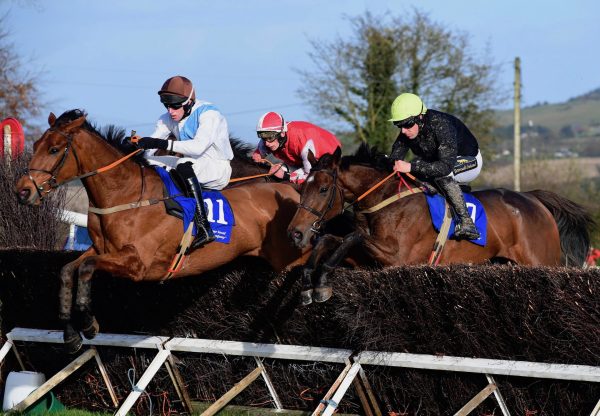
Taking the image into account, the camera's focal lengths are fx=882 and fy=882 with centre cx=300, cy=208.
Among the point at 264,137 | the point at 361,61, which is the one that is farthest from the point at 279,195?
the point at 361,61

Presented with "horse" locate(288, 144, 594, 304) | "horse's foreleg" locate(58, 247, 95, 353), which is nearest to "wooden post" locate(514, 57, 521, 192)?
"horse" locate(288, 144, 594, 304)

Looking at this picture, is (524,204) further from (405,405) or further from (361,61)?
(361,61)

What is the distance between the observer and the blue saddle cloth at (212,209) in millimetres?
6387

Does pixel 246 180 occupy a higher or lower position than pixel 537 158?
higher

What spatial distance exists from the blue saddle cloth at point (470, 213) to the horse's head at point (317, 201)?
784mm

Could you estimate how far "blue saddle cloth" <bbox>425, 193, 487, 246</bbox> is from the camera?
22.2 feet

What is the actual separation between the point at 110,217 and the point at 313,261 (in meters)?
1.46

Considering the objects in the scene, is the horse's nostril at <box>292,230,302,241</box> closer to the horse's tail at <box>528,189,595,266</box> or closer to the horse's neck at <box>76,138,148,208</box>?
the horse's neck at <box>76,138,148,208</box>

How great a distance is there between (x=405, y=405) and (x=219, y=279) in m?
1.65

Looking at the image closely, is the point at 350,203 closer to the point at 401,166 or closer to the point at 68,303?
the point at 401,166

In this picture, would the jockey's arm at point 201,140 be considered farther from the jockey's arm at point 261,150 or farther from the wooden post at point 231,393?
the wooden post at point 231,393

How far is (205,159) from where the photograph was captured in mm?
6734

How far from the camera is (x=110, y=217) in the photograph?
611 centimetres

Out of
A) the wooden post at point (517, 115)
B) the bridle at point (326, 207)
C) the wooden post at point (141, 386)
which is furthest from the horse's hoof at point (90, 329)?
the wooden post at point (517, 115)
